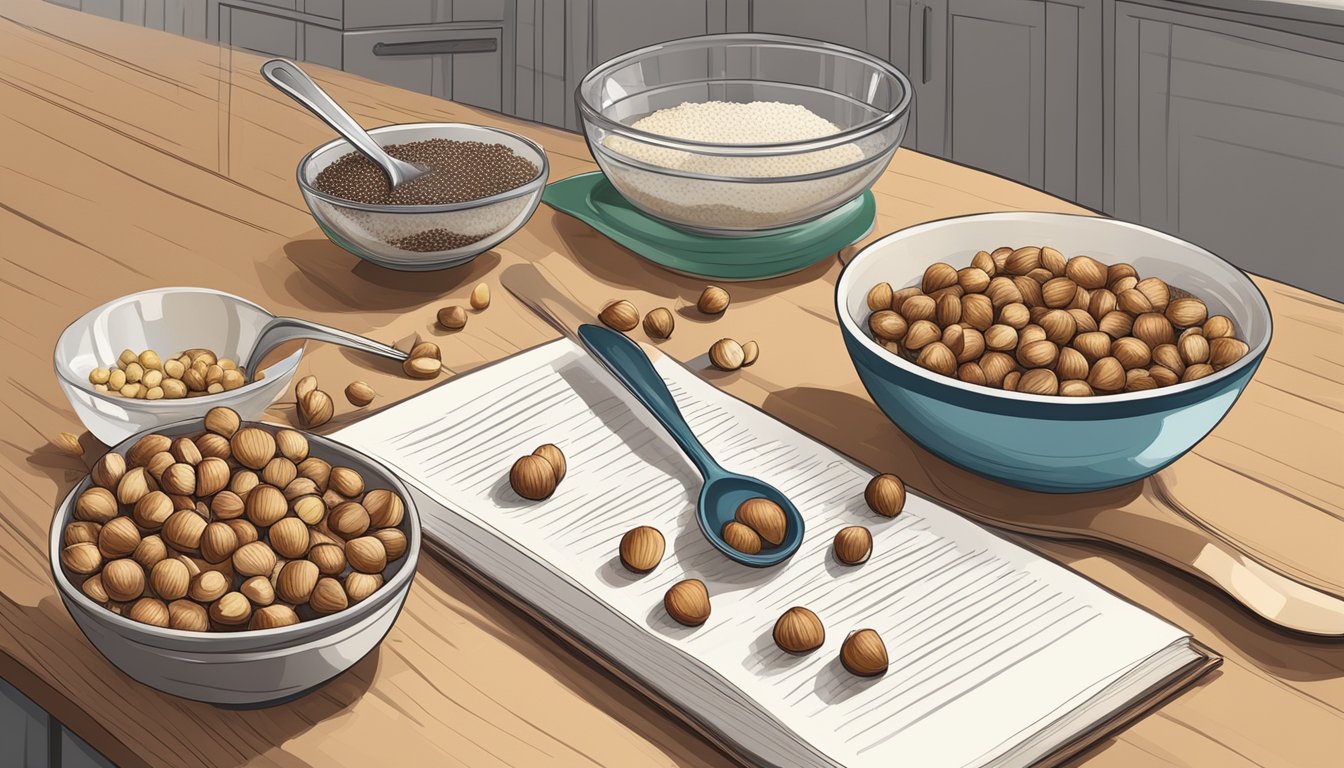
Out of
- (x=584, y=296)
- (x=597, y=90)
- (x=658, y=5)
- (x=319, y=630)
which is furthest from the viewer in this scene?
(x=658, y=5)

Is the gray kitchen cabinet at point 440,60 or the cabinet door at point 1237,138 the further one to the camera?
the gray kitchen cabinet at point 440,60

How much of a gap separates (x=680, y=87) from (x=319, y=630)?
78cm

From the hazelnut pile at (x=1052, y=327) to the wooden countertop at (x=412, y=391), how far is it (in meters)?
0.08

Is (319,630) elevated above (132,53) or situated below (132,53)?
below

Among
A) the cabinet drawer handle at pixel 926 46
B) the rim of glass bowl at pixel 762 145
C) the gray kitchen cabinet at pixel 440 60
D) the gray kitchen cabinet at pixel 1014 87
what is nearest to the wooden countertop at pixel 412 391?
the rim of glass bowl at pixel 762 145

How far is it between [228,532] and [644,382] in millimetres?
316

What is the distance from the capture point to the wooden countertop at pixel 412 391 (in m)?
0.61

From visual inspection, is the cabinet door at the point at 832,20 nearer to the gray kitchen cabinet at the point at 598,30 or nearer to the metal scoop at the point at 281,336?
the gray kitchen cabinet at the point at 598,30

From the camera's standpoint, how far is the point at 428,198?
104 centimetres

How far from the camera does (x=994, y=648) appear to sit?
25.1 inches

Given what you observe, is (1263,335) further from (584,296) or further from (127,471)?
(127,471)

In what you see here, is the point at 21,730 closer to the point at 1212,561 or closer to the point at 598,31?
the point at 1212,561

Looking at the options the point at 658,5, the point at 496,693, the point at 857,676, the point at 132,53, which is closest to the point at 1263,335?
the point at 857,676

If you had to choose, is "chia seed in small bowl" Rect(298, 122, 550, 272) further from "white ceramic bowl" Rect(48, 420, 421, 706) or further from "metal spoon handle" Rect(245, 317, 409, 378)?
"white ceramic bowl" Rect(48, 420, 421, 706)
